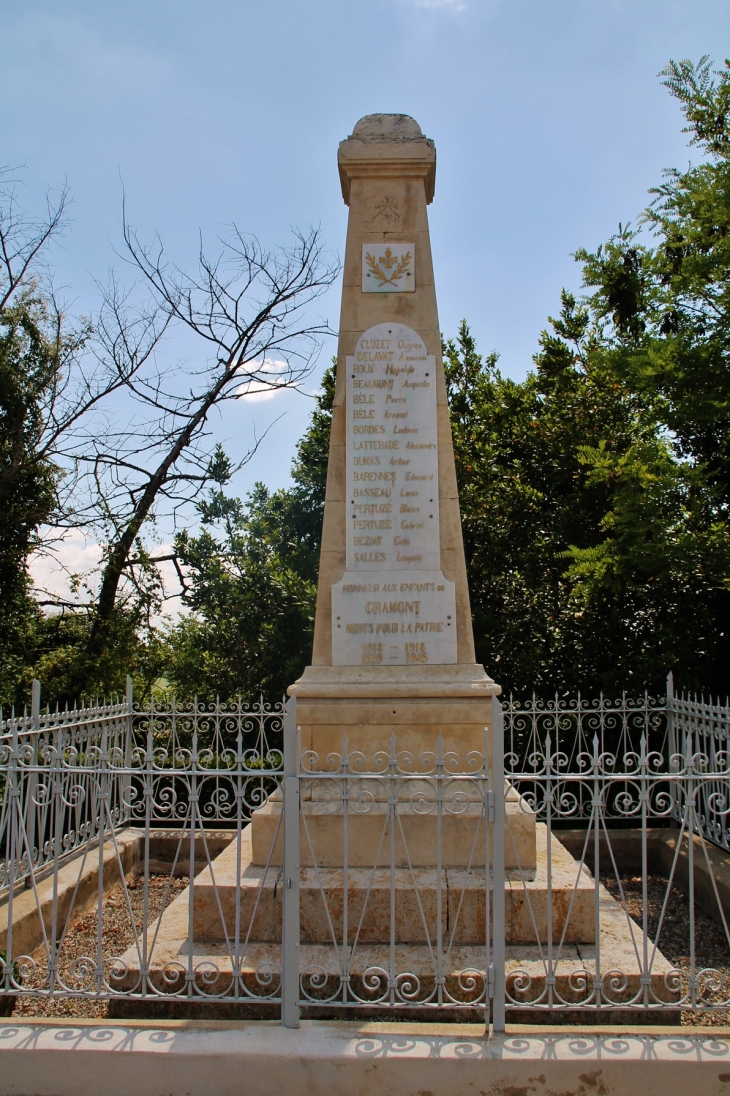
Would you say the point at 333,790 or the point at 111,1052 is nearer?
the point at 111,1052

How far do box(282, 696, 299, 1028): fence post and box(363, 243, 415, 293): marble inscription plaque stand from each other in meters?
3.27

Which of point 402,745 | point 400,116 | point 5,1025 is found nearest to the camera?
point 5,1025

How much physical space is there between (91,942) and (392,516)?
332 cm

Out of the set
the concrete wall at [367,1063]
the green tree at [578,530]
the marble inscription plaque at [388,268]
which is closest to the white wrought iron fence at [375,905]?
the concrete wall at [367,1063]

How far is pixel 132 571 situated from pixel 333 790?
651 cm

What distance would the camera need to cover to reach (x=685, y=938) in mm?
5129

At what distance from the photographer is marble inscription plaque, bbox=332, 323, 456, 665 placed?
522cm

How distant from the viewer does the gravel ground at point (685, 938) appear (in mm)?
3936

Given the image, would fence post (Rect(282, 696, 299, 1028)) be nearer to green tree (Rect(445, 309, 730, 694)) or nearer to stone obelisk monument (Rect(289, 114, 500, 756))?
stone obelisk monument (Rect(289, 114, 500, 756))

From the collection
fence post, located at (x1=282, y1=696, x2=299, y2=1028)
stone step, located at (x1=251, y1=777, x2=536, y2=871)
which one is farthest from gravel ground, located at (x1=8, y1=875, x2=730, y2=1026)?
stone step, located at (x1=251, y1=777, x2=536, y2=871)

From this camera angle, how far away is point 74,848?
5973 mm

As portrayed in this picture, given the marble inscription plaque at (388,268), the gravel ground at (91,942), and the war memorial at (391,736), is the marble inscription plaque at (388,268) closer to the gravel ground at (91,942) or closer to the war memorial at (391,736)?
the war memorial at (391,736)

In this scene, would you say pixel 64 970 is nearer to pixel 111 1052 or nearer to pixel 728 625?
pixel 111 1052

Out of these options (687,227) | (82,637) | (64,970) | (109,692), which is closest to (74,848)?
(64,970)
